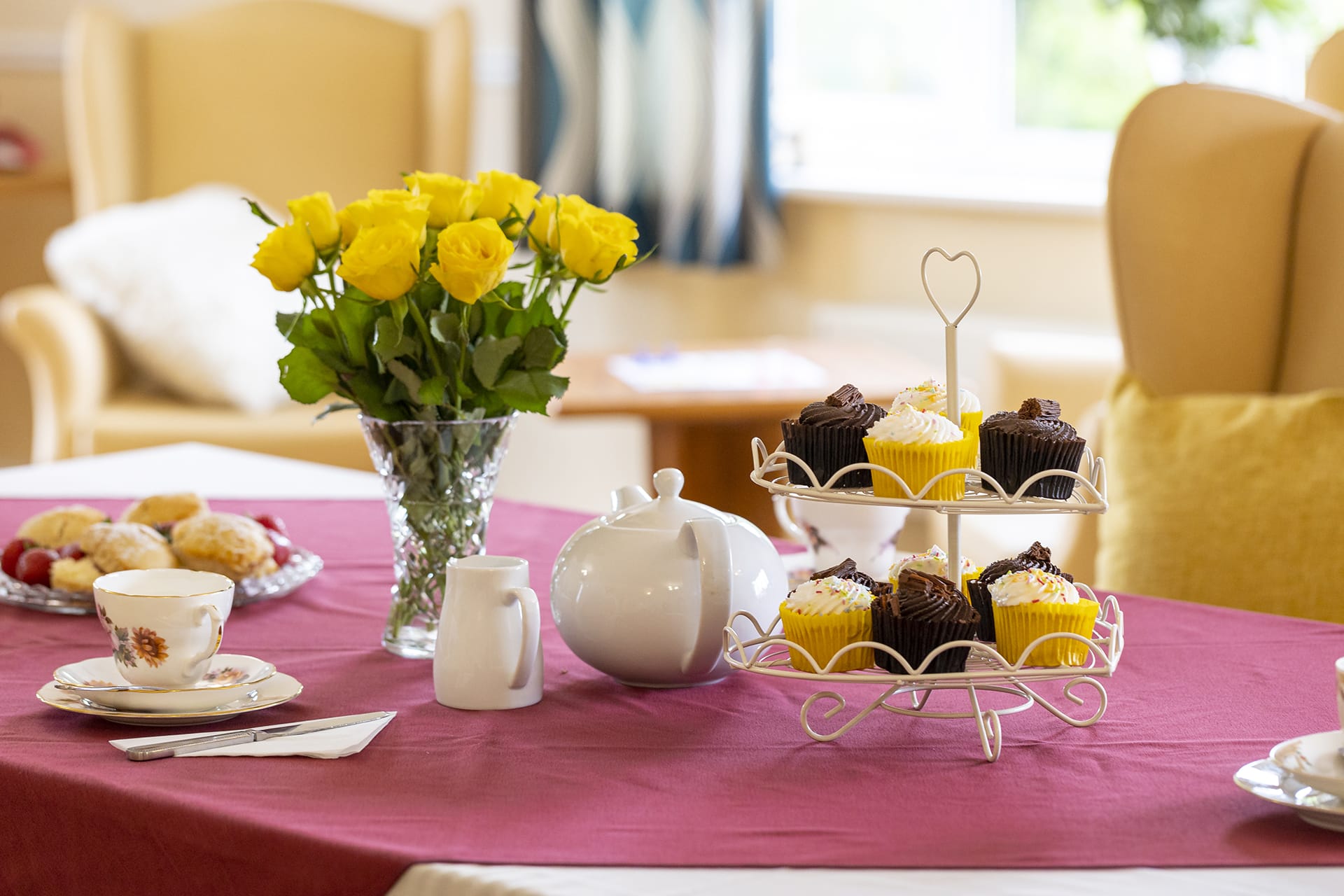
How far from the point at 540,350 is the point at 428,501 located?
0.14 m

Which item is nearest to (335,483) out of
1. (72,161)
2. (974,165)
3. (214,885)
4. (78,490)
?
(78,490)

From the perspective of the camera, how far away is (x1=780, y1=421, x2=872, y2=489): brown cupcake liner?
1.01 metres

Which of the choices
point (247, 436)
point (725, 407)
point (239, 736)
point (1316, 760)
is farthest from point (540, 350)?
point (247, 436)

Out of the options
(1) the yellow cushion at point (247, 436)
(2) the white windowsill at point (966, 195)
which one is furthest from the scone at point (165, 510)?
(2) the white windowsill at point (966, 195)

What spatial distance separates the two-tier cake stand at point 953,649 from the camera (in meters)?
0.92

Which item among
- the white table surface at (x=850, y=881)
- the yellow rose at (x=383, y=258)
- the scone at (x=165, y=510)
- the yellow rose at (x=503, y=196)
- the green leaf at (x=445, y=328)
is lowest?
the white table surface at (x=850, y=881)

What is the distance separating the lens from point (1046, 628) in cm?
94

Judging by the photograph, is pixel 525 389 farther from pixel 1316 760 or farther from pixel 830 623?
pixel 1316 760

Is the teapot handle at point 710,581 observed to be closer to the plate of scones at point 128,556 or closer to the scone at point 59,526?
the plate of scones at point 128,556

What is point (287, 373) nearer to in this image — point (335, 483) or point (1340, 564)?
point (335, 483)

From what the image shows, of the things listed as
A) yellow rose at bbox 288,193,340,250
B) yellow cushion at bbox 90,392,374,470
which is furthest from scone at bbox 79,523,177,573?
yellow cushion at bbox 90,392,374,470

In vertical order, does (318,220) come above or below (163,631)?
above

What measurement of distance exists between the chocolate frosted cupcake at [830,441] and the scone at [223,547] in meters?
0.51

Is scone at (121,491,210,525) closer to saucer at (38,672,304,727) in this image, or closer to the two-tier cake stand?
saucer at (38,672,304,727)
